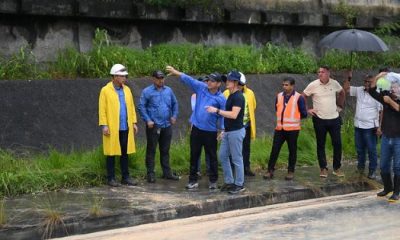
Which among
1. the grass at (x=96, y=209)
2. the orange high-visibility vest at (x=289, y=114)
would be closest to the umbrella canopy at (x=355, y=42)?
the orange high-visibility vest at (x=289, y=114)

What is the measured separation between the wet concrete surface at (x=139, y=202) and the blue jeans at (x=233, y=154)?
0.26 metres

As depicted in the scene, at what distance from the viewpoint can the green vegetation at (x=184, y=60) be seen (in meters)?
11.4

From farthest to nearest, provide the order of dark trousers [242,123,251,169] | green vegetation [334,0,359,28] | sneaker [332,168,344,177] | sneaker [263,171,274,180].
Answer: green vegetation [334,0,359,28] → sneaker [332,168,344,177] → dark trousers [242,123,251,169] → sneaker [263,171,274,180]

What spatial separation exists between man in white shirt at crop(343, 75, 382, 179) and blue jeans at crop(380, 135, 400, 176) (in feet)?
3.79

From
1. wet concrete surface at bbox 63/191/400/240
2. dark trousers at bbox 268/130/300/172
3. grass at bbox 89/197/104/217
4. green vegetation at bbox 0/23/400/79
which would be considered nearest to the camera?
wet concrete surface at bbox 63/191/400/240

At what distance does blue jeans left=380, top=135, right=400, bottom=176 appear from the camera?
31.6ft

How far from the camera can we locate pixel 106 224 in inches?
309

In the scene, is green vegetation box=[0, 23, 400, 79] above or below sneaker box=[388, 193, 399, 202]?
above

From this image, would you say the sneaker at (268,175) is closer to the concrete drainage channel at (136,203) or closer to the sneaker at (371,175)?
the concrete drainage channel at (136,203)

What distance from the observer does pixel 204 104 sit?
9.64 meters

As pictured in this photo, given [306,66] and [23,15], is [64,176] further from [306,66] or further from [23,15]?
[306,66]

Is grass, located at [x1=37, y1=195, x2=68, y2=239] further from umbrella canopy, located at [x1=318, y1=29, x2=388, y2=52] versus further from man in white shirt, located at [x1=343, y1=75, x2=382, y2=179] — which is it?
umbrella canopy, located at [x1=318, y1=29, x2=388, y2=52]

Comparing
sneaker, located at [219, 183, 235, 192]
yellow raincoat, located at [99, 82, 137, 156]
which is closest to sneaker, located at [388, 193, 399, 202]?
sneaker, located at [219, 183, 235, 192]

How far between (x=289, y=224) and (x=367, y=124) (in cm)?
352
